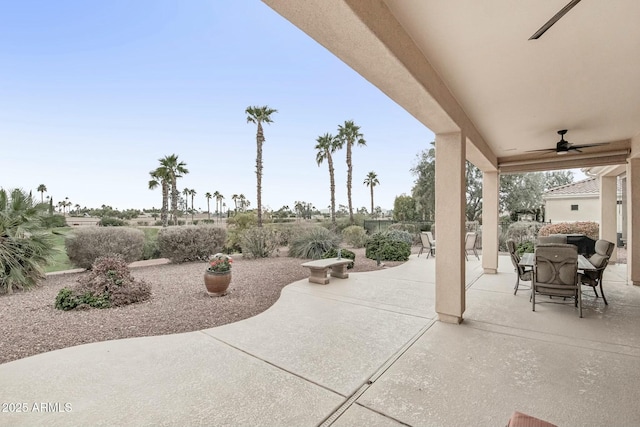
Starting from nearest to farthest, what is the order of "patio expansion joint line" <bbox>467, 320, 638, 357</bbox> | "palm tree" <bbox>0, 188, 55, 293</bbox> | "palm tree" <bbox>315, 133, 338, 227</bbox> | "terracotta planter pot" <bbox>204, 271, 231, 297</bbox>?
1. "patio expansion joint line" <bbox>467, 320, 638, 357</bbox>
2. "terracotta planter pot" <bbox>204, 271, 231, 297</bbox>
3. "palm tree" <bbox>0, 188, 55, 293</bbox>
4. "palm tree" <bbox>315, 133, 338, 227</bbox>

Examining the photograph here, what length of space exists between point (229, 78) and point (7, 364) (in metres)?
13.3

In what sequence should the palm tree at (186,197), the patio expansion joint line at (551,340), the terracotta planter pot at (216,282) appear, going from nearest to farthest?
the patio expansion joint line at (551,340) → the terracotta planter pot at (216,282) → the palm tree at (186,197)

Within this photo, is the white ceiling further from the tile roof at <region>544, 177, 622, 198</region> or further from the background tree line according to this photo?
the tile roof at <region>544, 177, 622, 198</region>

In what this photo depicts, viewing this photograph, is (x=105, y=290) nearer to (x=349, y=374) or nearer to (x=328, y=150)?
(x=349, y=374)

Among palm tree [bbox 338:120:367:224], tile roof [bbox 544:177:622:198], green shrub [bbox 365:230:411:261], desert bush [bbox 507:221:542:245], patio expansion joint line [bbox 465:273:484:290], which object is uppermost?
palm tree [bbox 338:120:367:224]

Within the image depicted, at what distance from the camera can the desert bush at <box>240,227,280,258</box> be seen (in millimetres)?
9531

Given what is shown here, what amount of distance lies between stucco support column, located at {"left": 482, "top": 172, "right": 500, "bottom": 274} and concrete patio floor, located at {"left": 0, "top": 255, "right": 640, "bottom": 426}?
3.11 meters

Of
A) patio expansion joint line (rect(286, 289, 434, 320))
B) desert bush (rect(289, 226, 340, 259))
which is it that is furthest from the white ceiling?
desert bush (rect(289, 226, 340, 259))

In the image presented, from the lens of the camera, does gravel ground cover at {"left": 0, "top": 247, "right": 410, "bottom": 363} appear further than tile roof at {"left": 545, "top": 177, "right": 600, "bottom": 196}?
No

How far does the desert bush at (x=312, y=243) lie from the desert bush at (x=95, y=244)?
479cm

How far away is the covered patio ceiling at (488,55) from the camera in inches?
76.0

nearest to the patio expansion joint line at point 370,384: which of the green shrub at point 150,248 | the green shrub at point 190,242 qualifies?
the green shrub at point 190,242

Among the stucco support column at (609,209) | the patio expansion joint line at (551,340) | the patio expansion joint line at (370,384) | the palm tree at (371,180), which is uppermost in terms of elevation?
the palm tree at (371,180)

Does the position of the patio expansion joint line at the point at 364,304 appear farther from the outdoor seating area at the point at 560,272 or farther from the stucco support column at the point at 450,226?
the outdoor seating area at the point at 560,272
